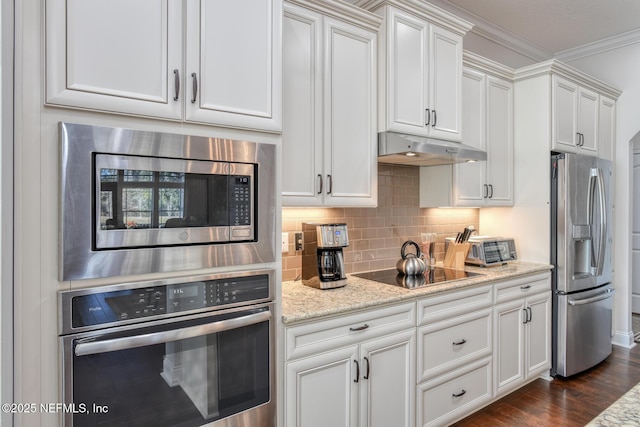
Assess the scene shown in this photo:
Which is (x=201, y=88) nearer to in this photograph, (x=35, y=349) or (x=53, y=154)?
(x=53, y=154)

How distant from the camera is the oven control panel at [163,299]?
1244 millimetres

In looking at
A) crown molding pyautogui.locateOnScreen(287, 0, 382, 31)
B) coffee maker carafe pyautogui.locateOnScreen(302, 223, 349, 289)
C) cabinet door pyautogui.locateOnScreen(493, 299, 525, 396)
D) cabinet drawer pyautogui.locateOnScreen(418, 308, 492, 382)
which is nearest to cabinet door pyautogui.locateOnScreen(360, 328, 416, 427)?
cabinet drawer pyautogui.locateOnScreen(418, 308, 492, 382)

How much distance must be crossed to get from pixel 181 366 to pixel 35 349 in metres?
0.46

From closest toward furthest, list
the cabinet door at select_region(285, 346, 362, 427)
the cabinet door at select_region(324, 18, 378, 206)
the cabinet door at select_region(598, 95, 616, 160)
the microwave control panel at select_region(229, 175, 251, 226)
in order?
the microwave control panel at select_region(229, 175, 251, 226), the cabinet door at select_region(285, 346, 362, 427), the cabinet door at select_region(324, 18, 378, 206), the cabinet door at select_region(598, 95, 616, 160)

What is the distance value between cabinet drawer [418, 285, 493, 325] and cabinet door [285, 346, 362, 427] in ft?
1.79

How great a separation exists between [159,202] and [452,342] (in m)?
1.89

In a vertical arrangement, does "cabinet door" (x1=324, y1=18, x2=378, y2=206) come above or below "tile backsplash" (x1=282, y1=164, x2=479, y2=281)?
above

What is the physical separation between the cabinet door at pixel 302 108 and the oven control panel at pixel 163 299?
1.95 ft

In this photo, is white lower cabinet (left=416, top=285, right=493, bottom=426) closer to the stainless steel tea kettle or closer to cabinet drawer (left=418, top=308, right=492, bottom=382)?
cabinet drawer (left=418, top=308, right=492, bottom=382)

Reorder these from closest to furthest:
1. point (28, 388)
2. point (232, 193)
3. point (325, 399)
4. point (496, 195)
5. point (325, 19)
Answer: point (28, 388) → point (232, 193) → point (325, 399) → point (325, 19) → point (496, 195)

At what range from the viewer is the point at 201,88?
1459mm

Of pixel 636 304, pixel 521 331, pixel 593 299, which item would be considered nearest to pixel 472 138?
pixel 521 331

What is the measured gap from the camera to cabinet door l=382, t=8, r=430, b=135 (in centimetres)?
236

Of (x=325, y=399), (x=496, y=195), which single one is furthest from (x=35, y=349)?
(x=496, y=195)
